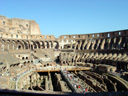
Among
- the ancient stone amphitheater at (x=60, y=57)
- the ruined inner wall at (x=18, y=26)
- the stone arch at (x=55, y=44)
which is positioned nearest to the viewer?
the ancient stone amphitheater at (x=60, y=57)

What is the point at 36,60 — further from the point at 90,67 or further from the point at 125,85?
the point at 125,85

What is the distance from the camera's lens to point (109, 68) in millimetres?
29719

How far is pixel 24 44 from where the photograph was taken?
51.3 metres

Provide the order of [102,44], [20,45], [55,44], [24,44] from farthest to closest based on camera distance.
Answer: [55,44]
[24,44]
[20,45]
[102,44]

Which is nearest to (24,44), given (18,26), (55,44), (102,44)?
(18,26)

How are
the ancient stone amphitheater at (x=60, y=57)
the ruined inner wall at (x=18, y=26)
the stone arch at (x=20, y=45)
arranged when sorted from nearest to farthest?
the ancient stone amphitheater at (x=60, y=57) < the stone arch at (x=20, y=45) < the ruined inner wall at (x=18, y=26)

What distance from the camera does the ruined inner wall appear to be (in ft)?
164

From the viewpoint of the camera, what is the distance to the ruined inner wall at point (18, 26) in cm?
5004

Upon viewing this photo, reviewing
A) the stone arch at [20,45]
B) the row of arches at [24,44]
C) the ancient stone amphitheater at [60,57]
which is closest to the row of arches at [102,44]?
the ancient stone amphitheater at [60,57]

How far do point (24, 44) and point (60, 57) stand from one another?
15.9 metres

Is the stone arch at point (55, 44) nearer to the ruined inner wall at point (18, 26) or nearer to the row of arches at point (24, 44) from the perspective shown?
the row of arches at point (24, 44)

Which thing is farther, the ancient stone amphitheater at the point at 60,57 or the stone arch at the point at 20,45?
the stone arch at the point at 20,45

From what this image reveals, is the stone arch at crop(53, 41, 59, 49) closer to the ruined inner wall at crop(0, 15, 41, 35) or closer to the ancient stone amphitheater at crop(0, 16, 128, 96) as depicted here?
the ancient stone amphitheater at crop(0, 16, 128, 96)

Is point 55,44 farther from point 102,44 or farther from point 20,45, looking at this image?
point 102,44
